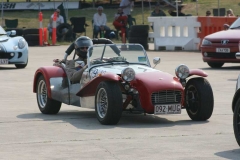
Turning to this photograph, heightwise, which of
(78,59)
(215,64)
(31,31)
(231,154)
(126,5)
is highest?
(126,5)

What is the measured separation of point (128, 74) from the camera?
1005cm

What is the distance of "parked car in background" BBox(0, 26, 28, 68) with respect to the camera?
66.0 feet

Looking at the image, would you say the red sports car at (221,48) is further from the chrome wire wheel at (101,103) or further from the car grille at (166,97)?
the chrome wire wheel at (101,103)

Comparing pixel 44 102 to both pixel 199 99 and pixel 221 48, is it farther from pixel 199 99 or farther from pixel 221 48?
pixel 221 48

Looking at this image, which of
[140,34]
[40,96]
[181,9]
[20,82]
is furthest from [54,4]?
[40,96]

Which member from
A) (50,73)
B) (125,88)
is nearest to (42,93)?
(50,73)

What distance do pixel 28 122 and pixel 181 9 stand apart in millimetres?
32734

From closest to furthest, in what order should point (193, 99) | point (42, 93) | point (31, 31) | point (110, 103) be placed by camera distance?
point (110, 103)
point (193, 99)
point (42, 93)
point (31, 31)

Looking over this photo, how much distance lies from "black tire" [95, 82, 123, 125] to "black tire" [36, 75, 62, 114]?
1.46m

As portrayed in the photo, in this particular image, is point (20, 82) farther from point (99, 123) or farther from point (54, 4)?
point (54, 4)

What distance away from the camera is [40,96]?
1197 centimetres

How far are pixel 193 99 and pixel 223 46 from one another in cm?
918

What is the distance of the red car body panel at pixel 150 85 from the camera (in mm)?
9969

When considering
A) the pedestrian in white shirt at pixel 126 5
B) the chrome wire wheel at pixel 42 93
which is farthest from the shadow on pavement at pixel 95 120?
the pedestrian in white shirt at pixel 126 5
